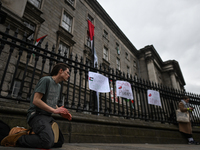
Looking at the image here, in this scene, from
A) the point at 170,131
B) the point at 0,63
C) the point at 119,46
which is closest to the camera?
the point at 0,63

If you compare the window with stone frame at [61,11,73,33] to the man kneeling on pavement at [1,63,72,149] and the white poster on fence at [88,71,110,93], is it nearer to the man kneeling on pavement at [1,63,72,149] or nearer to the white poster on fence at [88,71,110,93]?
the white poster on fence at [88,71,110,93]

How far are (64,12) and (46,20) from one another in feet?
10.00

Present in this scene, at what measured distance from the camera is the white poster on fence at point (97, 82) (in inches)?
157

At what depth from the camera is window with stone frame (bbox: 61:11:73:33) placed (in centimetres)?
1299

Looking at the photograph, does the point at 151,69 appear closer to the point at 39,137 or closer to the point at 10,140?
the point at 39,137

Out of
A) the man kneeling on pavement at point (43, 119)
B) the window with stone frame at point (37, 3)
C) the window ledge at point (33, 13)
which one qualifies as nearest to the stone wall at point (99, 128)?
the man kneeling on pavement at point (43, 119)

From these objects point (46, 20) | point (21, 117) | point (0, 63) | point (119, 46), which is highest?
point (119, 46)

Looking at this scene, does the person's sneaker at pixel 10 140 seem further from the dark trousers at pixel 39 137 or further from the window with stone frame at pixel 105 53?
the window with stone frame at pixel 105 53

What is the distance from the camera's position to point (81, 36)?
14.5m

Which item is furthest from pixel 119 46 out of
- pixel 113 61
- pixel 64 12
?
pixel 64 12

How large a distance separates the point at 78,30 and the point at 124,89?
11.5 m

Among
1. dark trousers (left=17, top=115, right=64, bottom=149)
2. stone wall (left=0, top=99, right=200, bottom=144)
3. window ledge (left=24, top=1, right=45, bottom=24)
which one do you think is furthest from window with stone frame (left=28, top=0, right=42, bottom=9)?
dark trousers (left=17, top=115, right=64, bottom=149)

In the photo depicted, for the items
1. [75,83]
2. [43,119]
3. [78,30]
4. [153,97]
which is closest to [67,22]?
[78,30]

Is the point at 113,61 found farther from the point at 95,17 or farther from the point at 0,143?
the point at 0,143
